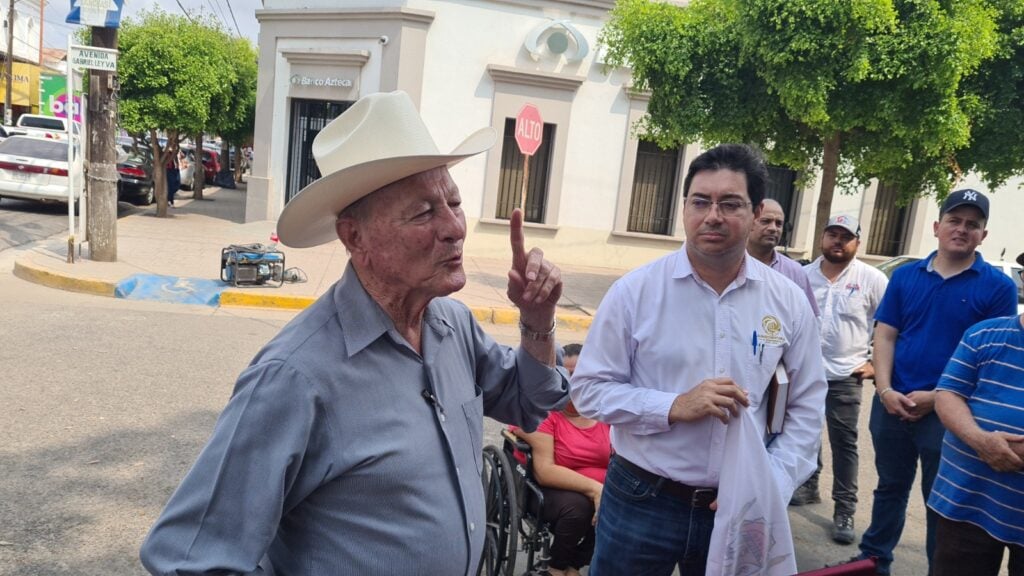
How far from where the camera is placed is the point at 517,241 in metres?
1.80

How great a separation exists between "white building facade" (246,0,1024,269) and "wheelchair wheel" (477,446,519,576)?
448 inches

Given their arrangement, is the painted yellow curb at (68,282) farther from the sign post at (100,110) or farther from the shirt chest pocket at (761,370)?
the shirt chest pocket at (761,370)

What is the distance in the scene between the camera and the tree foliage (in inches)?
585

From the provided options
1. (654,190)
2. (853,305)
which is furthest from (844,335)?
(654,190)

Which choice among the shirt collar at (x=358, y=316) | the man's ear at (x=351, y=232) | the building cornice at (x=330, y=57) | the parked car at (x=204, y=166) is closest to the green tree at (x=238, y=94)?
the building cornice at (x=330, y=57)

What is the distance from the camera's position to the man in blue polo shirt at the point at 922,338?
3727 millimetres

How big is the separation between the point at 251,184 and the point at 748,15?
1090 cm

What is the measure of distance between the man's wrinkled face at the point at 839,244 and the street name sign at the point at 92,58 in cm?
922

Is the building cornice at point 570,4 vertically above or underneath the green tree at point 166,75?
above

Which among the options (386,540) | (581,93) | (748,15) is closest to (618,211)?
(581,93)

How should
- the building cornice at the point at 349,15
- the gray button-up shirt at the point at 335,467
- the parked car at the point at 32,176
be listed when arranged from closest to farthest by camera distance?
the gray button-up shirt at the point at 335,467, the building cornice at the point at 349,15, the parked car at the point at 32,176

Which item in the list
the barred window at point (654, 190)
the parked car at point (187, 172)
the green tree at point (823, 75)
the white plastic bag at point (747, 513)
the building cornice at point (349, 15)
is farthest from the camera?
the parked car at point (187, 172)

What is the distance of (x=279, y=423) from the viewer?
4.70ft

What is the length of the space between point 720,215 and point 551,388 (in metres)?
0.91
